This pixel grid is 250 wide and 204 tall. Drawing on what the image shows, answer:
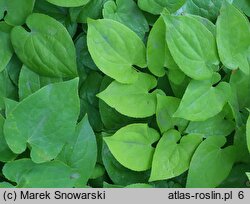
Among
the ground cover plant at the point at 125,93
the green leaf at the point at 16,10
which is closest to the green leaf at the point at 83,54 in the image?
the ground cover plant at the point at 125,93

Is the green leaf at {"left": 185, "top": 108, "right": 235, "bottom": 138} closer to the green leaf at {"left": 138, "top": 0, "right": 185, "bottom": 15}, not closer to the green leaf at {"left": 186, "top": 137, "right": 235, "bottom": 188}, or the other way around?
the green leaf at {"left": 186, "top": 137, "right": 235, "bottom": 188}

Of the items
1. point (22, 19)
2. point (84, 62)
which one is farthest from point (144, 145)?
point (22, 19)

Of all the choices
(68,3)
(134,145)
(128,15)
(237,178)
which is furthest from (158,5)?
(237,178)

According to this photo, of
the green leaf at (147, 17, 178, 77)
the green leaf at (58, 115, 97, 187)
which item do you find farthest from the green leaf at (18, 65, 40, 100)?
the green leaf at (147, 17, 178, 77)

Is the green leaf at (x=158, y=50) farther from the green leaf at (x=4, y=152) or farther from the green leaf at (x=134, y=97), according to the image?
the green leaf at (x=4, y=152)

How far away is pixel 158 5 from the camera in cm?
84

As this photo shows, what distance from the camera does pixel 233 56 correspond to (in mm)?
813

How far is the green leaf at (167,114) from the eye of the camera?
84 cm

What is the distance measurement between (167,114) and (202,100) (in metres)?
0.08

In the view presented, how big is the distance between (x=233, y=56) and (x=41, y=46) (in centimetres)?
37

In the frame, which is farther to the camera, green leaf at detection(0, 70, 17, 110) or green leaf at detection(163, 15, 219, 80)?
green leaf at detection(0, 70, 17, 110)

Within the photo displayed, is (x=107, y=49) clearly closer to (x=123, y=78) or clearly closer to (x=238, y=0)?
(x=123, y=78)

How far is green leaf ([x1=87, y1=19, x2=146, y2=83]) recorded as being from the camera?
0.80 m

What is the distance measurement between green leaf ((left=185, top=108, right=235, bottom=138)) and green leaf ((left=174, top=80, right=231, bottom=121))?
43 mm
